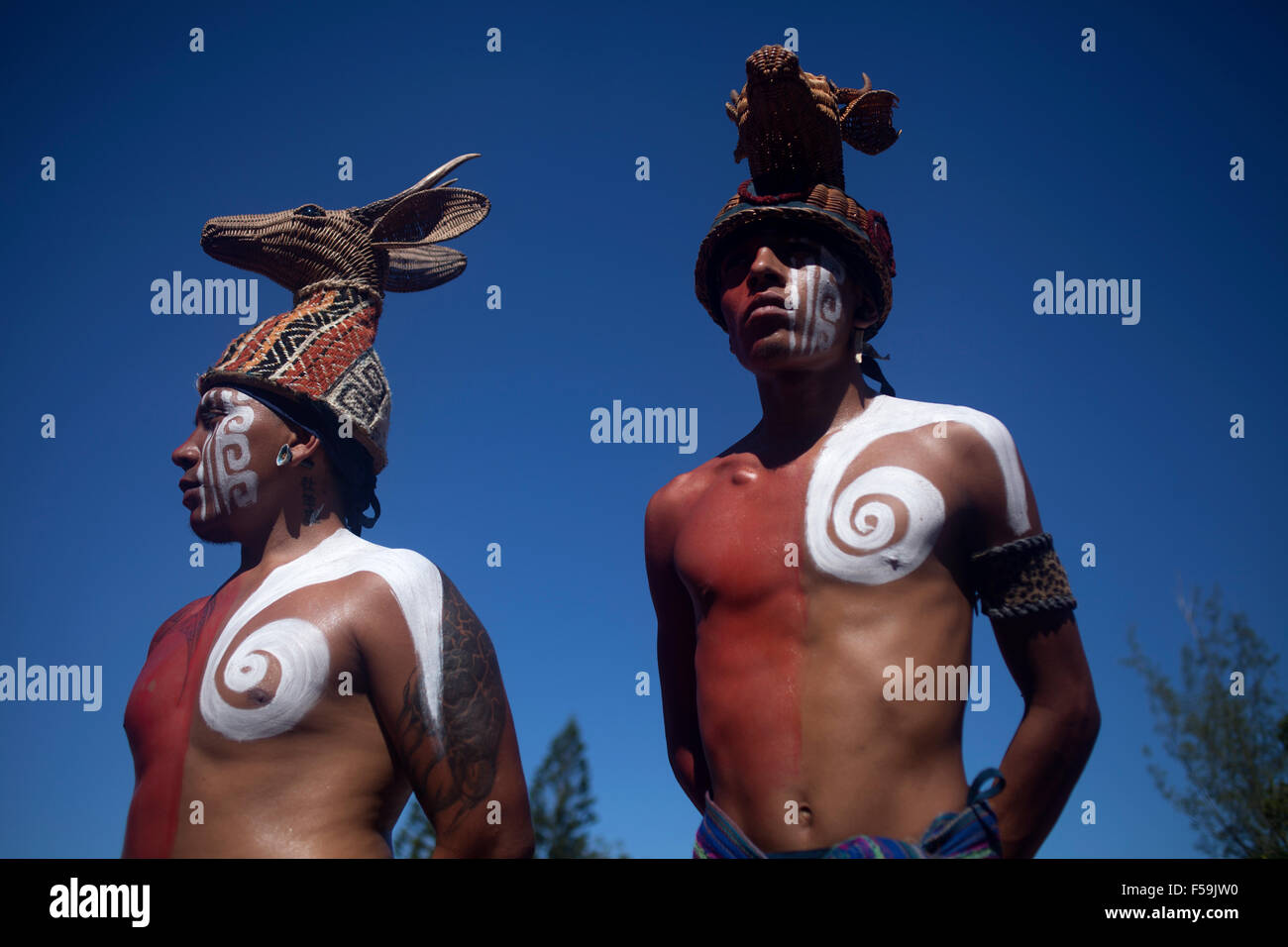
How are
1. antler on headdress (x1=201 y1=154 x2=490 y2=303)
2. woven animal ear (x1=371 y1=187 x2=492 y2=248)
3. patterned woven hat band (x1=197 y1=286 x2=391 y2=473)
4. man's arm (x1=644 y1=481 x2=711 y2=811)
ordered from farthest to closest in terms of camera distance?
woven animal ear (x1=371 y1=187 x2=492 y2=248) < antler on headdress (x1=201 y1=154 x2=490 y2=303) < patterned woven hat band (x1=197 y1=286 x2=391 y2=473) < man's arm (x1=644 y1=481 x2=711 y2=811)

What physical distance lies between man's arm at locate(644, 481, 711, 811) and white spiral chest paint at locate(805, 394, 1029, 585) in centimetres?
70

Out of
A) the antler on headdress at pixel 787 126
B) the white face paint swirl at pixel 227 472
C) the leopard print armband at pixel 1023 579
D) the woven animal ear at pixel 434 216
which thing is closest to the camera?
the leopard print armband at pixel 1023 579

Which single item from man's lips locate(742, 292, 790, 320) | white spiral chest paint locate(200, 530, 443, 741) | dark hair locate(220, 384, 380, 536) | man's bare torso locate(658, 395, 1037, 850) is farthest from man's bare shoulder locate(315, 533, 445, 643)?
man's lips locate(742, 292, 790, 320)

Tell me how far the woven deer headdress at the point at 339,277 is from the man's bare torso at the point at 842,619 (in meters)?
1.89

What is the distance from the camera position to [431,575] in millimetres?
4707

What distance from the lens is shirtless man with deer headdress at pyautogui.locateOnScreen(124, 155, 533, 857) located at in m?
4.22

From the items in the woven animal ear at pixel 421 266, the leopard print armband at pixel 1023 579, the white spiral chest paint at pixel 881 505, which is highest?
the woven animal ear at pixel 421 266

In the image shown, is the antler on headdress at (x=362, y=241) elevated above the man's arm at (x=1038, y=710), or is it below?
above

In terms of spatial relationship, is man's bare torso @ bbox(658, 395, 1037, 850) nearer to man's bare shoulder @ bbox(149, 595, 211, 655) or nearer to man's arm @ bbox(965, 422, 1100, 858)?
man's arm @ bbox(965, 422, 1100, 858)

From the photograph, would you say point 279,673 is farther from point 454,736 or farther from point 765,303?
point 765,303

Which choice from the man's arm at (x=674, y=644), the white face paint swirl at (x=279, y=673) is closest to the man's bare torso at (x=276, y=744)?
the white face paint swirl at (x=279, y=673)

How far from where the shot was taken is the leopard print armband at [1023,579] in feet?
12.2

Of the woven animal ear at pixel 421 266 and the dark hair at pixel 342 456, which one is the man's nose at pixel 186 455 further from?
the woven animal ear at pixel 421 266
